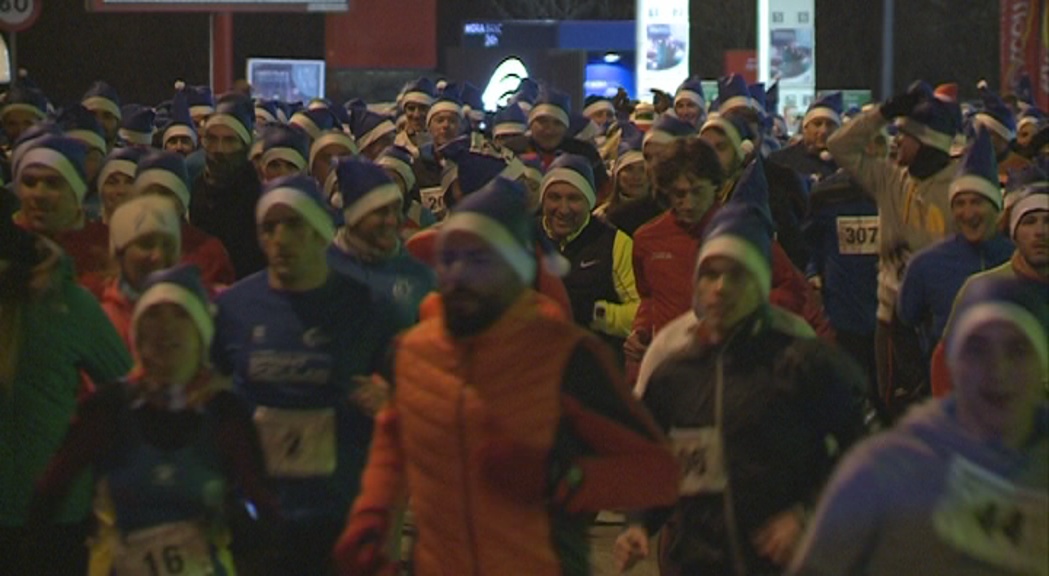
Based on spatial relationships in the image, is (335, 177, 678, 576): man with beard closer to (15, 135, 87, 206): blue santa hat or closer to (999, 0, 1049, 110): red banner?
(15, 135, 87, 206): blue santa hat

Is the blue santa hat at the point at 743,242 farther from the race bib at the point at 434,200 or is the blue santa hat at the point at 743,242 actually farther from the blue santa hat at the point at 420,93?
the blue santa hat at the point at 420,93

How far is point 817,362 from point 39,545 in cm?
243

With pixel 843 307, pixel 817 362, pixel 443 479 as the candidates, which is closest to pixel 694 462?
pixel 817 362

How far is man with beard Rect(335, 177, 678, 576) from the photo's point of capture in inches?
232

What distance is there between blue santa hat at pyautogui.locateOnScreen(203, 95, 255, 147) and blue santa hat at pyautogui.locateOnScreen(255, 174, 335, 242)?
5.22m

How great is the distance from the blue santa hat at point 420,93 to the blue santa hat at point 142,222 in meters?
10.2

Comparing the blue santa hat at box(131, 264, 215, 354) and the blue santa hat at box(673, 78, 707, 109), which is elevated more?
the blue santa hat at box(673, 78, 707, 109)

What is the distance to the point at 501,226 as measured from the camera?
607 cm

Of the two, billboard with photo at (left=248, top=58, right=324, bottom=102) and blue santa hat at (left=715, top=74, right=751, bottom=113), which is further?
billboard with photo at (left=248, top=58, right=324, bottom=102)

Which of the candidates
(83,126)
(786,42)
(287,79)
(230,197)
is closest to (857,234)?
(230,197)

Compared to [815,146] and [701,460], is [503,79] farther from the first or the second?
[701,460]

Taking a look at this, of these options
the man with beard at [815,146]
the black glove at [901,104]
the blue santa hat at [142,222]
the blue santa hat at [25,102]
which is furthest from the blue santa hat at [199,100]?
the blue santa hat at [142,222]

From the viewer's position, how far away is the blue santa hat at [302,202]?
24.5 ft

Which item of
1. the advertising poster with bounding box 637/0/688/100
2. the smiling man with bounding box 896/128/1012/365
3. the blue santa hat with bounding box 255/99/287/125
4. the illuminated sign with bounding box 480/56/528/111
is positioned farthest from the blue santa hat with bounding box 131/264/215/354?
the illuminated sign with bounding box 480/56/528/111
